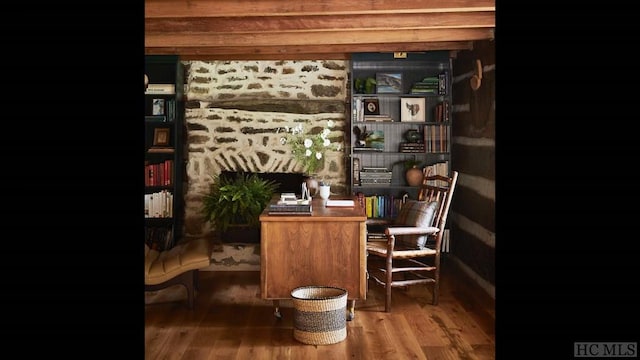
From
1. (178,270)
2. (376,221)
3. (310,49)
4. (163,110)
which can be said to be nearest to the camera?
(178,270)

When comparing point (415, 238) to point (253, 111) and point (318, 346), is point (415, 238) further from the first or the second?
point (253, 111)

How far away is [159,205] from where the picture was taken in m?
6.82

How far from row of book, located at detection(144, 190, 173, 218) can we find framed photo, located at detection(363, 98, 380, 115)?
7.86 ft

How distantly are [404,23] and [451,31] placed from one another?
0.80m

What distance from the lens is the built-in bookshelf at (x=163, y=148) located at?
6688 mm

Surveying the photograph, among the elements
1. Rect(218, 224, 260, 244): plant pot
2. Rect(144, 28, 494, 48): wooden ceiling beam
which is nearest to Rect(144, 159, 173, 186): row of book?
Rect(218, 224, 260, 244): plant pot

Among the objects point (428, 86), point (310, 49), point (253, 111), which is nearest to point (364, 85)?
point (428, 86)

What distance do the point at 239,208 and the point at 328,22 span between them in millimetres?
2580

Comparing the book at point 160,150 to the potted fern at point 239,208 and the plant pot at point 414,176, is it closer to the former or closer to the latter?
the potted fern at point 239,208

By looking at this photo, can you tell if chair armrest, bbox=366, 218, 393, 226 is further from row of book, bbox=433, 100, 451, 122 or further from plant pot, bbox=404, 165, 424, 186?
row of book, bbox=433, 100, 451, 122

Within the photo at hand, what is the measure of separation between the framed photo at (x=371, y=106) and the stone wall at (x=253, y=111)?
283mm

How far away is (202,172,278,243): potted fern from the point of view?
21.5 ft

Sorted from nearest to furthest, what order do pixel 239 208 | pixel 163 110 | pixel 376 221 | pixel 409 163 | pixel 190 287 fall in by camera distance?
pixel 190 287 < pixel 376 221 < pixel 239 208 < pixel 163 110 < pixel 409 163
